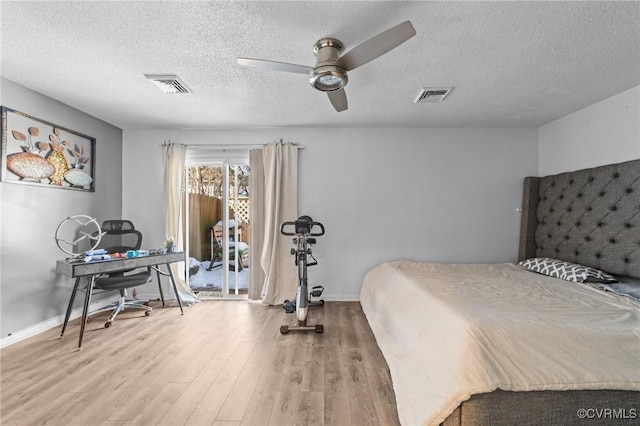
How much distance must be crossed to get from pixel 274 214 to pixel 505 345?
262 centimetres

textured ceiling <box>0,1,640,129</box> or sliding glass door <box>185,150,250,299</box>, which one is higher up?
textured ceiling <box>0,1,640,129</box>

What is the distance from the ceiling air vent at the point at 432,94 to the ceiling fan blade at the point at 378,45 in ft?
3.58

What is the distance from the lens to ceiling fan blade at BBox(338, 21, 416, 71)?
1314mm

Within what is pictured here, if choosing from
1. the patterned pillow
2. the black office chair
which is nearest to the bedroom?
the black office chair

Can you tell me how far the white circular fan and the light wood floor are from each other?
787mm

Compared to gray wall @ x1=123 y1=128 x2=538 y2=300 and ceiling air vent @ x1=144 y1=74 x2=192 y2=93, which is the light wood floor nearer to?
gray wall @ x1=123 y1=128 x2=538 y2=300

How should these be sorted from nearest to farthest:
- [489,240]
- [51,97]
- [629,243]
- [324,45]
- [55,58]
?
[324,45]
[55,58]
[629,243]
[51,97]
[489,240]

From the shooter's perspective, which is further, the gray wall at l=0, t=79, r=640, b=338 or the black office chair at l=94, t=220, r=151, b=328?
the gray wall at l=0, t=79, r=640, b=338

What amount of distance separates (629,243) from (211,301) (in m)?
4.19

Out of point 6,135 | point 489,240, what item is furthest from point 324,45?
point 489,240

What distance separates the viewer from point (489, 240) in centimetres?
339

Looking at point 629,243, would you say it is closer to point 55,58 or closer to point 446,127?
point 446,127

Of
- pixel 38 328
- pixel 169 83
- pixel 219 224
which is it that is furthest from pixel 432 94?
pixel 38 328

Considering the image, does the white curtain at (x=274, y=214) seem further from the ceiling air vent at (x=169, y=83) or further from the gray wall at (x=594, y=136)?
the gray wall at (x=594, y=136)
